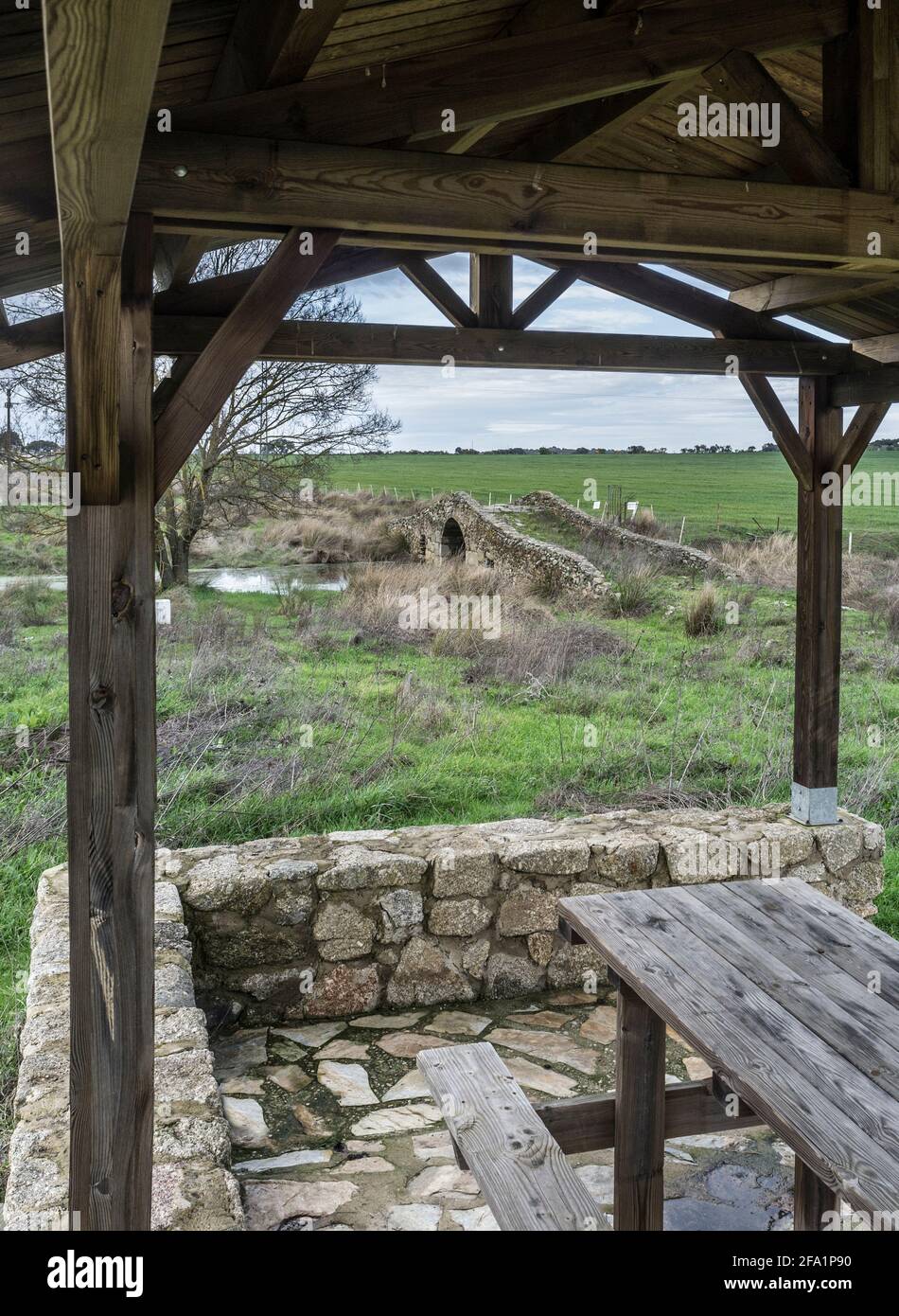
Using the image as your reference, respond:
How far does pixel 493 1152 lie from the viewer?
7.65 feet

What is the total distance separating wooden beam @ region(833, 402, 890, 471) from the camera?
4.94 meters

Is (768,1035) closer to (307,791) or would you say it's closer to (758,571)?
(307,791)

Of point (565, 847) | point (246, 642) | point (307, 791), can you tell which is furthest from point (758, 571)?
point (565, 847)

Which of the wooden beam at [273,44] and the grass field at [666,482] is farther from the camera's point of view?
the grass field at [666,482]

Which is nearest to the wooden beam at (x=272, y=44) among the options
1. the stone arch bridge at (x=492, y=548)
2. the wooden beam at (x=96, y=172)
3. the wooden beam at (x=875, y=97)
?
the wooden beam at (x=96, y=172)

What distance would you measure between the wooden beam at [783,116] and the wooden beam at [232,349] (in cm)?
133

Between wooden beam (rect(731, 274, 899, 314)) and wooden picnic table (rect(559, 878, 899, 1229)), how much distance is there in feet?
7.64

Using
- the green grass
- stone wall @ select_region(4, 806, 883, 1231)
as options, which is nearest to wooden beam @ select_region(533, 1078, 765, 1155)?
stone wall @ select_region(4, 806, 883, 1231)

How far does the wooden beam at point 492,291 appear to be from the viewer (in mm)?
4520

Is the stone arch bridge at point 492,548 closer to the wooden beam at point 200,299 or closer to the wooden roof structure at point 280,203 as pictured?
the wooden beam at point 200,299

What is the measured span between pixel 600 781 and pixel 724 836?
8.97 ft

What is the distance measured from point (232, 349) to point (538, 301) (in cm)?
246

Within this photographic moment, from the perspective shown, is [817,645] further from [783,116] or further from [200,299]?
[200,299]

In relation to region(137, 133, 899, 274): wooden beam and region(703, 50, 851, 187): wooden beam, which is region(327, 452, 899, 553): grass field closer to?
region(703, 50, 851, 187): wooden beam
